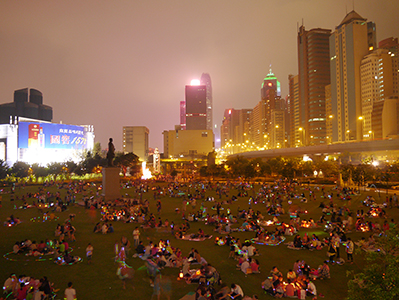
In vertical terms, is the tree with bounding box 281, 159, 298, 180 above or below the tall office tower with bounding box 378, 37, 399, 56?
below

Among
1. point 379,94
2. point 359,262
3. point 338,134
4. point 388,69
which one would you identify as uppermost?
point 388,69

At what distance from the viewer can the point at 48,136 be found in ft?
262

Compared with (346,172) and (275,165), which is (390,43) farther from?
(346,172)

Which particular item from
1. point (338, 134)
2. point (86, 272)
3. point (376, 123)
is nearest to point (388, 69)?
point (376, 123)

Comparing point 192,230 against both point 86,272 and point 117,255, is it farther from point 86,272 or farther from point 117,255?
point 86,272

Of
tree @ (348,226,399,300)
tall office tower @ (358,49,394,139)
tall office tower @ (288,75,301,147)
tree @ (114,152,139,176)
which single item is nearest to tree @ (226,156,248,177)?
tree @ (114,152,139,176)

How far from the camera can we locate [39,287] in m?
9.09

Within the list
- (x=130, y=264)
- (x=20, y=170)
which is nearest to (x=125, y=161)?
(x=20, y=170)

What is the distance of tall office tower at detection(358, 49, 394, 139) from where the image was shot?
11044 cm

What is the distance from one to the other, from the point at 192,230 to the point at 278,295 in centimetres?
937

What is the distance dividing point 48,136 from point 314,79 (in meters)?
124

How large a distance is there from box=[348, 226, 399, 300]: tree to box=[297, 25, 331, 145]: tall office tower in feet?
461

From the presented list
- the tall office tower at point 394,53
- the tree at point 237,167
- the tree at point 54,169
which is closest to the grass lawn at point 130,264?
the tree at point 237,167

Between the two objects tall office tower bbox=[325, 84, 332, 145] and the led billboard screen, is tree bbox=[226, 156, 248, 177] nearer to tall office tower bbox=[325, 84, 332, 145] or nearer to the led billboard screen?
the led billboard screen
